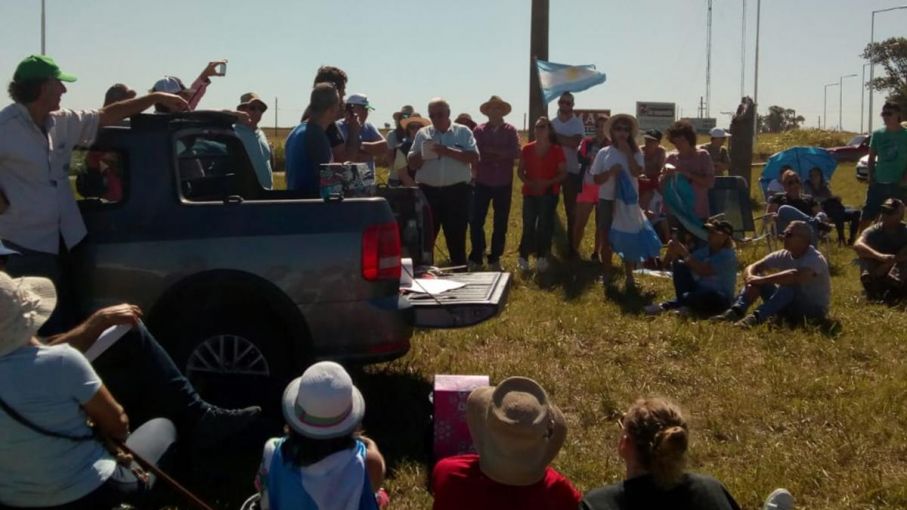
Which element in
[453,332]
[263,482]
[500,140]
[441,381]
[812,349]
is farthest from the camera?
[500,140]

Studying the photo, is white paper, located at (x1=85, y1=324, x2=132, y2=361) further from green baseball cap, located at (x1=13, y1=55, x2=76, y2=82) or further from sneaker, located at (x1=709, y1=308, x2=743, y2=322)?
sneaker, located at (x1=709, y1=308, x2=743, y2=322)

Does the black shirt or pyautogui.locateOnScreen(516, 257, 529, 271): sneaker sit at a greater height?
pyautogui.locateOnScreen(516, 257, 529, 271): sneaker

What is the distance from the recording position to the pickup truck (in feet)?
18.2

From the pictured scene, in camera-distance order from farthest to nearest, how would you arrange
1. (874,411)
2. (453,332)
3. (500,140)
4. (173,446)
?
(500,140), (453,332), (874,411), (173,446)

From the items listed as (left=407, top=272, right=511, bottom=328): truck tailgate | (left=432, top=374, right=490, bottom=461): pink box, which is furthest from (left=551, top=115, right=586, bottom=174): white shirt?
(left=432, top=374, right=490, bottom=461): pink box

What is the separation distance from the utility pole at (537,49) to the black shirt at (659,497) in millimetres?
11888

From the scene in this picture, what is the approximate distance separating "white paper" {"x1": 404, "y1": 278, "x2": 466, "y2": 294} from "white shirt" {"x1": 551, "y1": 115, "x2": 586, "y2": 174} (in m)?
5.82

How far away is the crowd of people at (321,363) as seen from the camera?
3342 millimetres

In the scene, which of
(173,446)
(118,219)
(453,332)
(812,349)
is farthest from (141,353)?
(812,349)

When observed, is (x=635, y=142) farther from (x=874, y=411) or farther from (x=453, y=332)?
(x=874, y=411)

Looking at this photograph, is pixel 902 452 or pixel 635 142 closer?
pixel 902 452

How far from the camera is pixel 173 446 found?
4590 mm

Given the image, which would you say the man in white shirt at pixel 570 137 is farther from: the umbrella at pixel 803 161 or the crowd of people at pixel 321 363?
the umbrella at pixel 803 161

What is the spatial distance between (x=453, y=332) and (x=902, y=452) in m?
3.73
